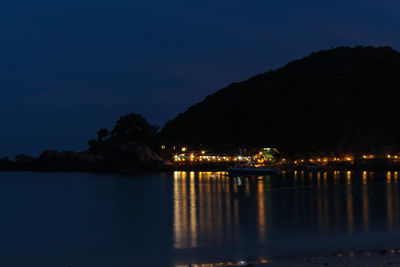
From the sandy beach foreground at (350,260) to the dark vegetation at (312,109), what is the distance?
10418 centimetres

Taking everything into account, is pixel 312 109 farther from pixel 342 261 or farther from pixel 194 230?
pixel 342 261

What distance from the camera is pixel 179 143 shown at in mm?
129500

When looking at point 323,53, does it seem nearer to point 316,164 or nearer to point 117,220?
point 316,164

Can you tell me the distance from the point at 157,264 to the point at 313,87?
146353mm

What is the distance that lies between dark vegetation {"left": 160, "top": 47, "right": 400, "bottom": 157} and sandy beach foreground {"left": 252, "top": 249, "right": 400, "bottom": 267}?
4102 inches

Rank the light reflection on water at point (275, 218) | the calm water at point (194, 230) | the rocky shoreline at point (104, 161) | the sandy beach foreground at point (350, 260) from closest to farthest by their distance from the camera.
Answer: the sandy beach foreground at point (350, 260) → the calm water at point (194, 230) → the light reflection on water at point (275, 218) → the rocky shoreline at point (104, 161)

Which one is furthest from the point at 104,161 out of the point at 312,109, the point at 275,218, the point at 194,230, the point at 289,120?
the point at 194,230

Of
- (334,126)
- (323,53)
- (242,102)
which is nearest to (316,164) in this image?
(334,126)

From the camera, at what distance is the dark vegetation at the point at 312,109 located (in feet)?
408

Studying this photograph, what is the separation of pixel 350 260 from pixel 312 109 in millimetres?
129118

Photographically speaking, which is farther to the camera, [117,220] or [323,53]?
[323,53]

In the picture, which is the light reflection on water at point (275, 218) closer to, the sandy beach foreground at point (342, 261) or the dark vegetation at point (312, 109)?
the sandy beach foreground at point (342, 261)

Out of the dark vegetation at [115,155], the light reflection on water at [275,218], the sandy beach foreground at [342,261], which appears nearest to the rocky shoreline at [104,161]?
the dark vegetation at [115,155]

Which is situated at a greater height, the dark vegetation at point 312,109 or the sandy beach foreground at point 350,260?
the dark vegetation at point 312,109
